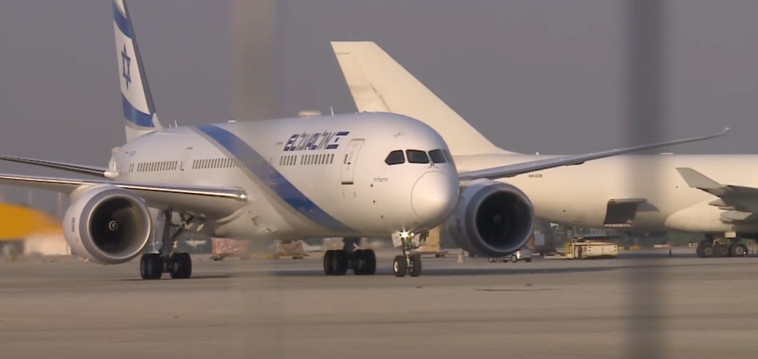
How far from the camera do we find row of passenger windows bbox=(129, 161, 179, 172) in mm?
33281

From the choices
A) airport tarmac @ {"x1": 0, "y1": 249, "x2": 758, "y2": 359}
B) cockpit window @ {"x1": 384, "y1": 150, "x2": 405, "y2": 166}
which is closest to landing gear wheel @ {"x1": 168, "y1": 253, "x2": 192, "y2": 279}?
airport tarmac @ {"x1": 0, "y1": 249, "x2": 758, "y2": 359}

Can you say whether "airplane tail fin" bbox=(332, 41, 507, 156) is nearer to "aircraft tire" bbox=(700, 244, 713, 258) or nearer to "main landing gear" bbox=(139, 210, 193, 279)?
"aircraft tire" bbox=(700, 244, 713, 258)

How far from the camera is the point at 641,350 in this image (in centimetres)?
328

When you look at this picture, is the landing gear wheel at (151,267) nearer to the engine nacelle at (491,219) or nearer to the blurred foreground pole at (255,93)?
the engine nacelle at (491,219)

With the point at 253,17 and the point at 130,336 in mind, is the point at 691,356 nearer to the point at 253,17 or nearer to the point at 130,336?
the point at 130,336

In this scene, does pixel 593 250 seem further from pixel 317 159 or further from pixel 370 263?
pixel 317 159

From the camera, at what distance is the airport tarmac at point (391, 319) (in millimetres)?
3346

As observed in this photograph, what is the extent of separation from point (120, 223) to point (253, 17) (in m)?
26.1

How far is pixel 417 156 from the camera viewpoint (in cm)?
2744

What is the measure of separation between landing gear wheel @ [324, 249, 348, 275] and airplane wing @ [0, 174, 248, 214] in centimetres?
297

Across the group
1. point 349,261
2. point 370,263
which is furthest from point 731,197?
point 349,261

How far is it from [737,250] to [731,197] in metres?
2.28

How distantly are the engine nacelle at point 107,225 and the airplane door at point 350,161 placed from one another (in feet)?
13.7

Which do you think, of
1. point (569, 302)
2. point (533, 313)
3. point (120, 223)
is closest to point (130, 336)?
point (533, 313)
